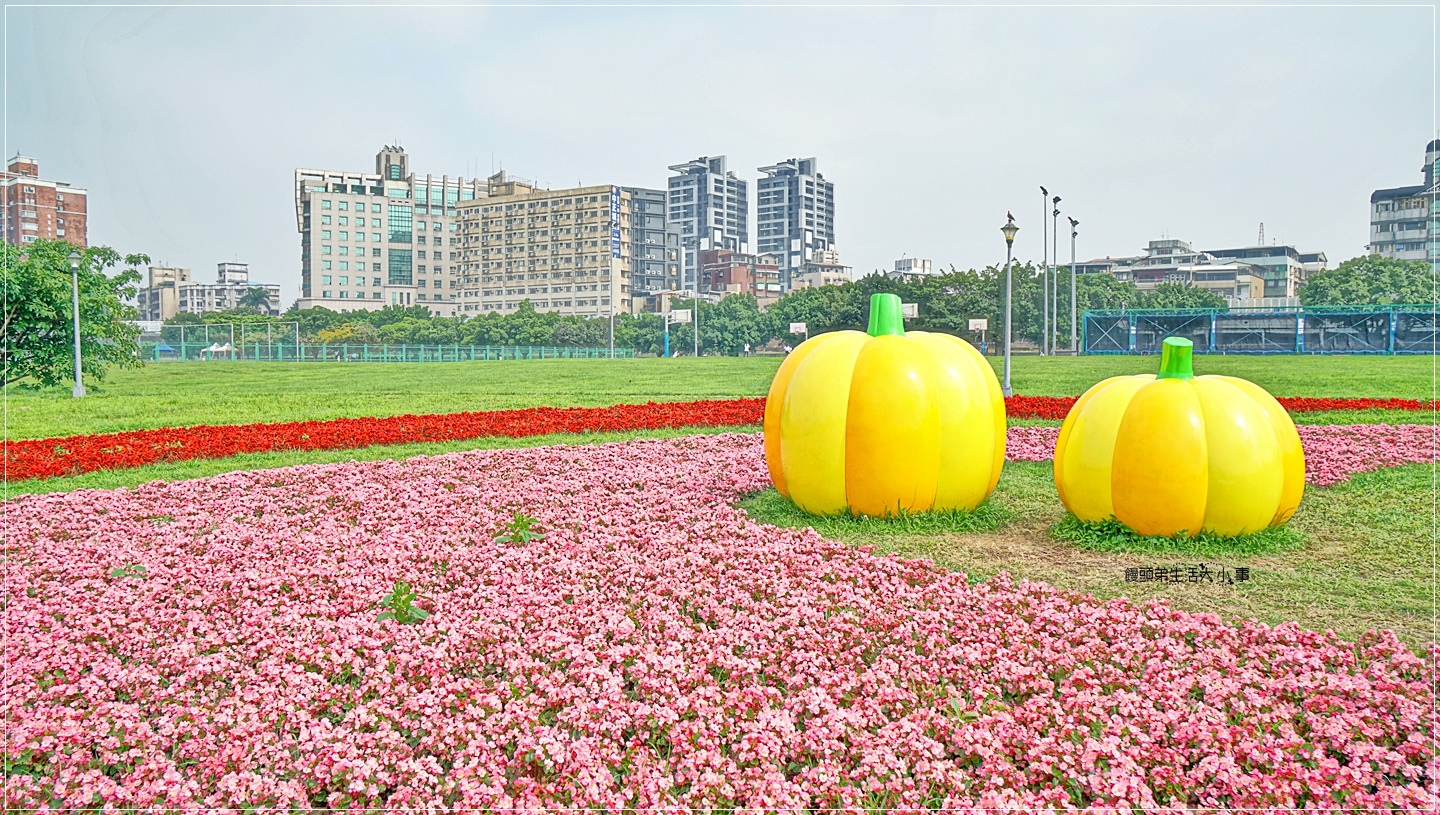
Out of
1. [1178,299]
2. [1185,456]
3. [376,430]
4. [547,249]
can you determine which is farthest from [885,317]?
[547,249]

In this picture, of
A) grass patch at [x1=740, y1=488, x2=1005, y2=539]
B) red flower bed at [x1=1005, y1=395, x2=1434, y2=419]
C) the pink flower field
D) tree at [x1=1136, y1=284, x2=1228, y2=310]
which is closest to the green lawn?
red flower bed at [x1=1005, y1=395, x2=1434, y2=419]

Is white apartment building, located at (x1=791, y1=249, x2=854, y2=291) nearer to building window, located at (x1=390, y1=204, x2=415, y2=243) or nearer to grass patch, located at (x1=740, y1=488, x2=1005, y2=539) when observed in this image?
building window, located at (x1=390, y1=204, x2=415, y2=243)

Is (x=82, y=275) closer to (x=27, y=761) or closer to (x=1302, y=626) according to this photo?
(x=27, y=761)

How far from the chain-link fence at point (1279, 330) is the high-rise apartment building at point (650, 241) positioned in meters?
104

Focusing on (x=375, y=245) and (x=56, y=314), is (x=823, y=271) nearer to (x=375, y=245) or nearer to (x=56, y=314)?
(x=375, y=245)

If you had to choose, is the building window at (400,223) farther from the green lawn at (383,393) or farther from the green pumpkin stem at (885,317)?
the green pumpkin stem at (885,317)

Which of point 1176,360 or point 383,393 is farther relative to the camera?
point 383,393

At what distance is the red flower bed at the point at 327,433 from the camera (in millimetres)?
11422

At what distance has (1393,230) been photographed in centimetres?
9794

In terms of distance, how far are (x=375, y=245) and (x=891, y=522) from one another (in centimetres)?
15526

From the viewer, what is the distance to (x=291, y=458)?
11891 mm

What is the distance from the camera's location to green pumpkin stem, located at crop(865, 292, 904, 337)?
8211 millimetres

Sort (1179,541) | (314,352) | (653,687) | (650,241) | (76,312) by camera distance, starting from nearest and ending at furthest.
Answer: (653,687), (1179,541), (76,312), (314,352), (650,241)

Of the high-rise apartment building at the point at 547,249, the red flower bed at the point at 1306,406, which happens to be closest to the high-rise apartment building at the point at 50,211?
the high-rise apartment building at the point at 547,249
